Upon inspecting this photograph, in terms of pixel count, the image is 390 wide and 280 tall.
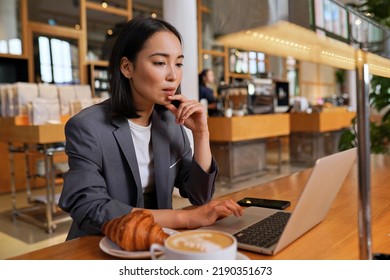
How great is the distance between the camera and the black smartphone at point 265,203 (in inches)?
37.3

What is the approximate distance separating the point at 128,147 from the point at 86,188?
182 millimetres

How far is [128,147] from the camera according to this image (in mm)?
990

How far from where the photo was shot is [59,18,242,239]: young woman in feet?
2.73

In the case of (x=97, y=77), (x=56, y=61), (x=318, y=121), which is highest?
(x=56, y=61)

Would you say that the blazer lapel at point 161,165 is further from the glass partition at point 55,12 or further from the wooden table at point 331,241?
the glass partition at point 55,12

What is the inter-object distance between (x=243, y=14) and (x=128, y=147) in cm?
49

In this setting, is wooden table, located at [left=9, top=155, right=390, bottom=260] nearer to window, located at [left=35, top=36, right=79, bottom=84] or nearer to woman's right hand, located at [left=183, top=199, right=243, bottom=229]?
woman's right hand, located at [left=183, top=199, right=243, bottom=229]

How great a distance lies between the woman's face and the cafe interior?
128 millimetres

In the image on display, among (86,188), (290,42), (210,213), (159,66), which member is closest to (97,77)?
(159,66)

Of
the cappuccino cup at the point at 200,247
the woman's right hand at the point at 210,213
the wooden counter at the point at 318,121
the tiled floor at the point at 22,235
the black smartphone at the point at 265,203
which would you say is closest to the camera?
the cappuccino cup at the point at 200,247

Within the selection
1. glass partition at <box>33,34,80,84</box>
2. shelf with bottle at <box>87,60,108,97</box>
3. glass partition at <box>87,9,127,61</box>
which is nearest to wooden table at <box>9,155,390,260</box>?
glass partition at <box>33,34,80,84</box>

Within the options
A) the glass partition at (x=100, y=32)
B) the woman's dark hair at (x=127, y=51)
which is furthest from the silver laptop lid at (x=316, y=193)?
the glass partition at (x=100, y=32)

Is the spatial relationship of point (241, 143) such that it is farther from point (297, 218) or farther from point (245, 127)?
point (297, 218)

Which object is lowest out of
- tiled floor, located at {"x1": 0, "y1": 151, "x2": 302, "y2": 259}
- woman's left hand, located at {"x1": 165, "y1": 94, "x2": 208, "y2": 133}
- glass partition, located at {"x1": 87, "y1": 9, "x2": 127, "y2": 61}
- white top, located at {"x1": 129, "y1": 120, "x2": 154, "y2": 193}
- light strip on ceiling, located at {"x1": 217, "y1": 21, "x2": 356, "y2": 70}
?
tiled floor, located at {"x1": 0, "y1": 151, "x2": 302, "y2": 259}
